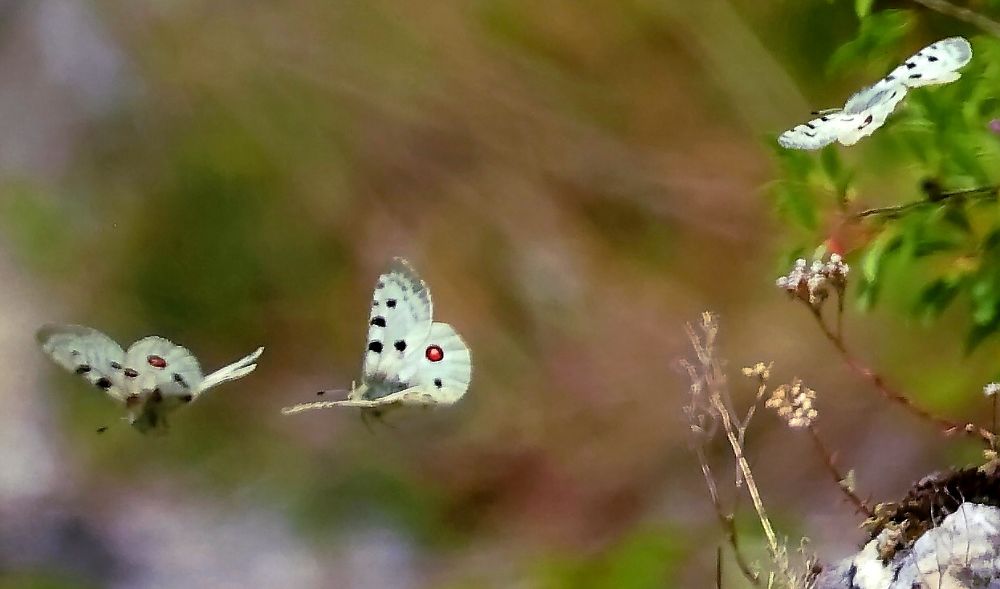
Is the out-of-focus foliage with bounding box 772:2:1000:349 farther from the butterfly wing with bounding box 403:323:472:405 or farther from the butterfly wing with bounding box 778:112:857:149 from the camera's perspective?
the butterfly wing with bounding box 403:323:472:405

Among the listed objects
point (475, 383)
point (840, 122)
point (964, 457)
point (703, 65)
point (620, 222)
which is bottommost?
point (964, 457)

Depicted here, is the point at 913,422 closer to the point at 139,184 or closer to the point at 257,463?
the point at 257,463

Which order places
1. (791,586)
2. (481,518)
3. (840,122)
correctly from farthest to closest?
(481,518) → (791,586) → (840,122)

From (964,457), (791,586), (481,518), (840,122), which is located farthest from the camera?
(481,518)

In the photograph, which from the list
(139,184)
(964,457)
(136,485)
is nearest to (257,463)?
(136,485)

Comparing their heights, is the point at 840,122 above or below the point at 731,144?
below

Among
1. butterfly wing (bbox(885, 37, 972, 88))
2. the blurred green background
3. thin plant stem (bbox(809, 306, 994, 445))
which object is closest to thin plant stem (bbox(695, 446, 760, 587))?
the blurred green background

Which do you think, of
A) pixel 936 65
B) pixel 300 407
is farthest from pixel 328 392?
pixel 936 65
